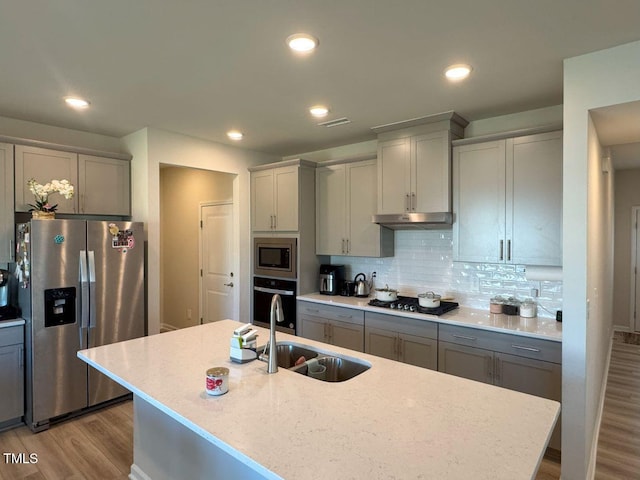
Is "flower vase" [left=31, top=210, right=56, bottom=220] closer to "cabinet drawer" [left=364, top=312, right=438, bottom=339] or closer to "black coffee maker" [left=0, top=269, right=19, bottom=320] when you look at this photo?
"black coffee maker" [left=0, top=269, right=19, bottom=320]

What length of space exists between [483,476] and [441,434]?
223 millimetres

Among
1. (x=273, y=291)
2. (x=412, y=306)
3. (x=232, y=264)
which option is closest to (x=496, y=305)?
(x=412, y=306)

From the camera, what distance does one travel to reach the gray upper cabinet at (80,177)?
3.22 metres

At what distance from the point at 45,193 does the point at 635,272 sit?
7730 mm

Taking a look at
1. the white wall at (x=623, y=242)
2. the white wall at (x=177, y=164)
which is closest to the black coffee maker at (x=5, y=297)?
the white wall at (x=177, y=164)

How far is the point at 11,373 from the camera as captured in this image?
2.98 metres

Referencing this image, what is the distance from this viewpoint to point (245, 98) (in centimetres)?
286

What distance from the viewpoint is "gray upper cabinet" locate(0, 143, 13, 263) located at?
311 cm

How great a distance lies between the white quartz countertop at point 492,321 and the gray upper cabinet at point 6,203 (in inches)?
114

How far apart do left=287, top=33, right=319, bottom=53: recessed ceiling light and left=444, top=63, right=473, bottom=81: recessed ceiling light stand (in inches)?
34.8

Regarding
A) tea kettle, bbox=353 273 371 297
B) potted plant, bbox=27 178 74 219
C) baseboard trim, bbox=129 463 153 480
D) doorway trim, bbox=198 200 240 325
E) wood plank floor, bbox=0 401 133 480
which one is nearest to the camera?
baseboard trim, bbox=129 463 153 480

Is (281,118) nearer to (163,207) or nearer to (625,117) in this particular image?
(625,117)

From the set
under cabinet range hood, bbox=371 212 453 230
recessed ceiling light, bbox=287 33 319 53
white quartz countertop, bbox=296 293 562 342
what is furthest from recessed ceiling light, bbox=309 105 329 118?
white quartz countertop, bbox=296 293 562 342

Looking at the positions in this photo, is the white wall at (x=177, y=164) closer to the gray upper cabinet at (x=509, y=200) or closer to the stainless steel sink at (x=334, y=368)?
the stainless steel sink at (x=334, y=368)
